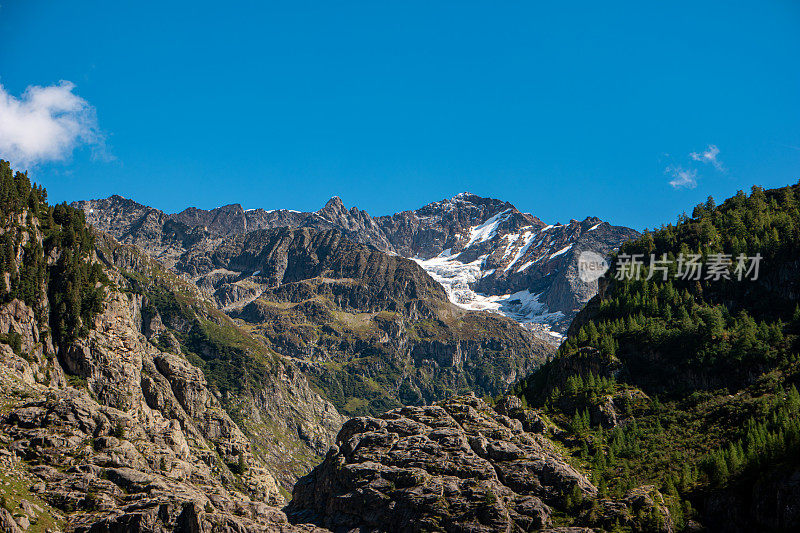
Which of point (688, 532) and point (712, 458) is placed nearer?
point (688, 532)

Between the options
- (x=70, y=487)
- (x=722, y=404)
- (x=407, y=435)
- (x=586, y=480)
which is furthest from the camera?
(x=722, y=404)

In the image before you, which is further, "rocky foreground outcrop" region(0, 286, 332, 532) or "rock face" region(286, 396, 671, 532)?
"rock face" region(286, 396, 671, 532)

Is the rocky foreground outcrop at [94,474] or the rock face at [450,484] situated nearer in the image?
the rocky foreground outcrop at [94,474]

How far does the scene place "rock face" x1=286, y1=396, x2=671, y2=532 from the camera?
14838 cm

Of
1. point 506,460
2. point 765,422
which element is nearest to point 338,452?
point 506,460

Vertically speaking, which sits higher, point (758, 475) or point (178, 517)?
point (758, 475)

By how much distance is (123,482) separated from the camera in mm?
159875

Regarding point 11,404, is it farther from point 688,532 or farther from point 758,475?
point 758,475

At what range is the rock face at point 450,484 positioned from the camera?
14838cm

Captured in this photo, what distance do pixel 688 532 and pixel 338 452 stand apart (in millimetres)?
82872

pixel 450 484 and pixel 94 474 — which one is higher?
pixel 450 484

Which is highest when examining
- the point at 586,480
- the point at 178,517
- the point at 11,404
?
the point at 11,404

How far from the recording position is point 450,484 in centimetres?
15712

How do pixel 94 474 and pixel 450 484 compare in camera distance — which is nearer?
pixel 450 484
